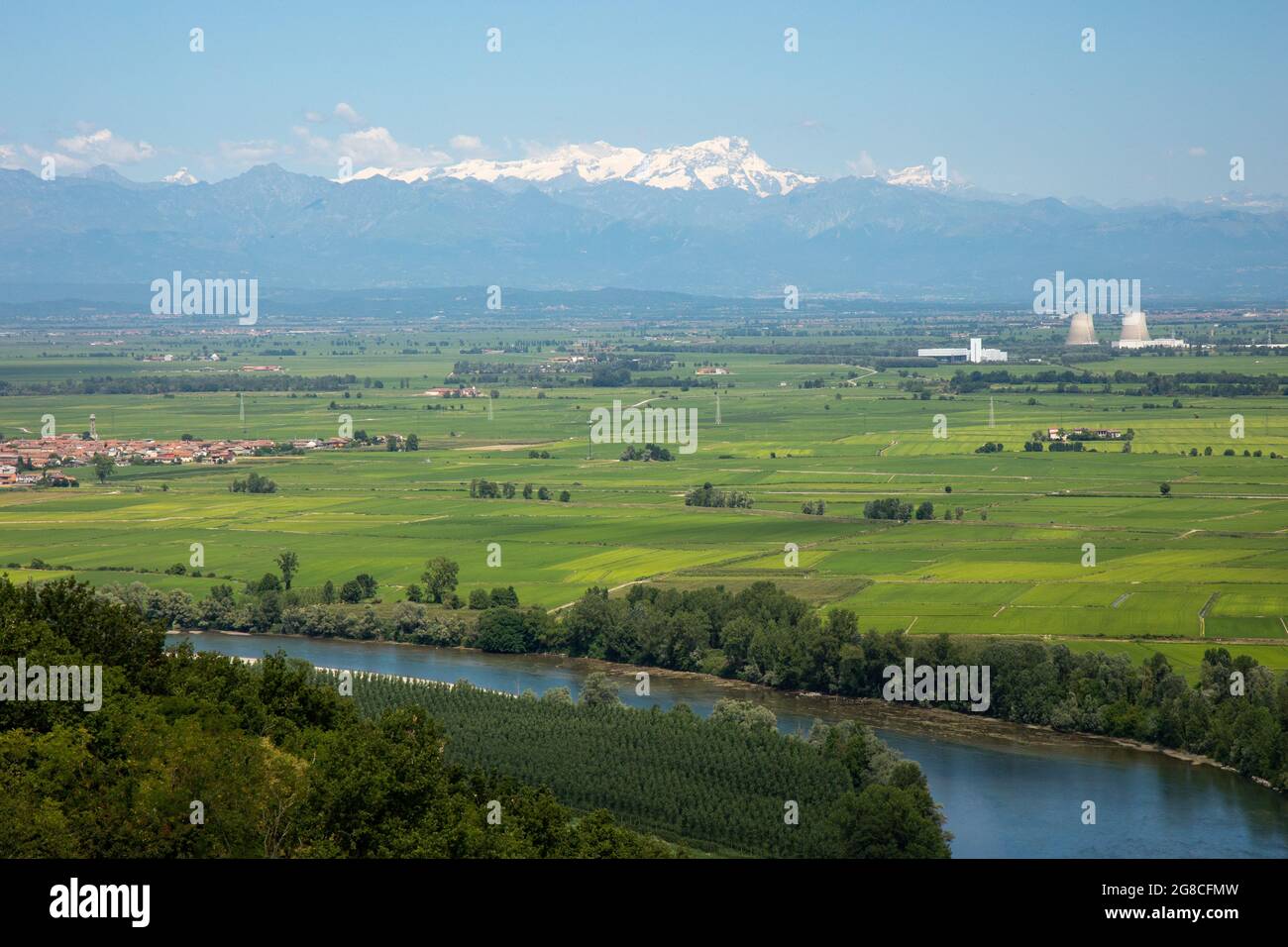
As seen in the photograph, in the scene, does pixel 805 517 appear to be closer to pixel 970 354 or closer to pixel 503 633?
pixel 503 633

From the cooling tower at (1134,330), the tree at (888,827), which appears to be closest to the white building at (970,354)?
the cooling tower at (1134,330)

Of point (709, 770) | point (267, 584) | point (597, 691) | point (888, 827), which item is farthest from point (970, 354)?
point (888, 827)

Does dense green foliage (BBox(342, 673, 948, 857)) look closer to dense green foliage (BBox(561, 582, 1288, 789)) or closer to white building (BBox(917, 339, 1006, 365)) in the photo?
dense green foliage (BBox(561, 582, 1288, 789))

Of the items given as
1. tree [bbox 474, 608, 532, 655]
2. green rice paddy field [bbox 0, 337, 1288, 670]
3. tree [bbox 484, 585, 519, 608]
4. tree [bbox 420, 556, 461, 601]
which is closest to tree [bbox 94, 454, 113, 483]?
green rice paddy field [bbox 0, 337, 1288, 670]

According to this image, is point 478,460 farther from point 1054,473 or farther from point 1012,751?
point 1012,751

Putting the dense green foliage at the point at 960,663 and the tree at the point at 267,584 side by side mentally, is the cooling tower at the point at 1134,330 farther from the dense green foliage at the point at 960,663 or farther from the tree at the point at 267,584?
the tree at the point at 267,584
